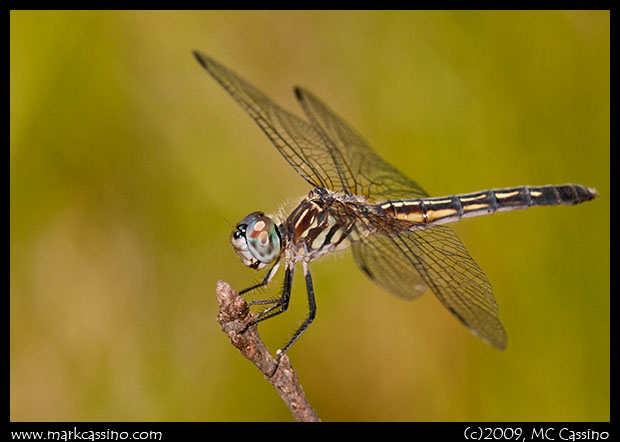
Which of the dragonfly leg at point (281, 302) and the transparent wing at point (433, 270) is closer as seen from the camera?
the transparent wing at point (433, 270)

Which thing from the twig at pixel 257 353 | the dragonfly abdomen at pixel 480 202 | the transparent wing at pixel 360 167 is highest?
the transparent wing at pixel 360 167

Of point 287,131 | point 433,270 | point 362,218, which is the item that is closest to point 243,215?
point 287,131

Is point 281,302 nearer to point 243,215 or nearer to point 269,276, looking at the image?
point 269,276

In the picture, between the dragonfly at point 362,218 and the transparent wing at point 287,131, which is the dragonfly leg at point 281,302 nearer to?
the dragonfly at point 362,218

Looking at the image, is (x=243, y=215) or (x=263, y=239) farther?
(x=243, y=215)

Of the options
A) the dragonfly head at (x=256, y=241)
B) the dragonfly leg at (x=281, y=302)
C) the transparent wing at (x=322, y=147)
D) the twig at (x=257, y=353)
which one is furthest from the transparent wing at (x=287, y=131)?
the twig at (x=257, y=353)
